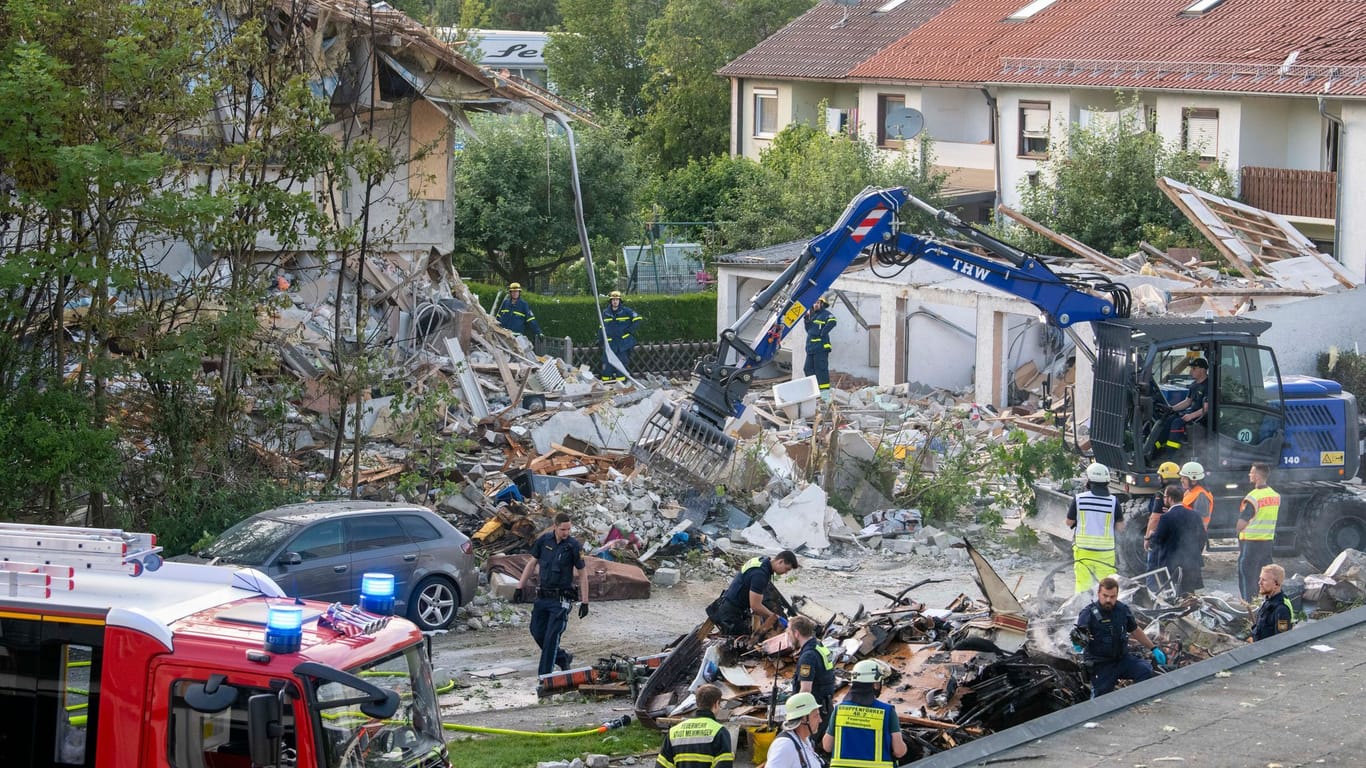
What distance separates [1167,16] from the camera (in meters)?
36.7

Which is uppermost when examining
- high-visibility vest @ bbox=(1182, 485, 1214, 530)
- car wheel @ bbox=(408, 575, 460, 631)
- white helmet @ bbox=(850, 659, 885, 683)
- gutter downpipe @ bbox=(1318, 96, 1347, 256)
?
gutter downpipe @ bbox=(1318, 96, 1347, 256)

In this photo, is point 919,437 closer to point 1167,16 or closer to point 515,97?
point 515,97

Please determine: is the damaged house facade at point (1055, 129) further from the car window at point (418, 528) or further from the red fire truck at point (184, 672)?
the red fire truck at point (184, 672)

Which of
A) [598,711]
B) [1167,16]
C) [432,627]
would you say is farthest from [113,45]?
[1167,16]

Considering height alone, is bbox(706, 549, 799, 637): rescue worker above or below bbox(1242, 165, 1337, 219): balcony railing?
below

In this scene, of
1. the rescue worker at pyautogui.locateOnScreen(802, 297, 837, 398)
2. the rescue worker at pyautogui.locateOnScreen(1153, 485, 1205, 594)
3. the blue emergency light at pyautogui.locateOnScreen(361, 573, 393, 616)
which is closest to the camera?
the blue emergency light at pyautogui.locateOnScreen(361, 573, 393, 616)

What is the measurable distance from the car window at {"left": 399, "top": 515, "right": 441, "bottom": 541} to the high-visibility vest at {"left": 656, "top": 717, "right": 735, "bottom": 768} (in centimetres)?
676

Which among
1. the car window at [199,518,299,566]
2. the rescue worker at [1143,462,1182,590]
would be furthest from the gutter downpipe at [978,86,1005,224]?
the car window at [199,518,299,566]

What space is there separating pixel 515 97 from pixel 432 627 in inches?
402

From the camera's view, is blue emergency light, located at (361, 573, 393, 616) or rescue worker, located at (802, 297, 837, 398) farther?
rescue worker, located at (802, 297, 837, 398)

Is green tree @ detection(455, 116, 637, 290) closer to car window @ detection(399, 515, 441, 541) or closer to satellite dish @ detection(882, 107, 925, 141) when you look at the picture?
satellite dish @ detection(882, 107, 925, 141)

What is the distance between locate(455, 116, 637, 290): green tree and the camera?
35125mm

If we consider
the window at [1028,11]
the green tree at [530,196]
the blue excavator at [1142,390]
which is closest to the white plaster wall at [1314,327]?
the blue excavator at [1142,390]

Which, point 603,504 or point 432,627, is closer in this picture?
point 432,627
